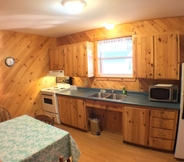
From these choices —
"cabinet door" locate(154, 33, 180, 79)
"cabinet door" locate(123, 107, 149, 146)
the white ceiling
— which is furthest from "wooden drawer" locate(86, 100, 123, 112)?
the white ceiling

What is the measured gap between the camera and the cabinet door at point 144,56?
93.6 inches

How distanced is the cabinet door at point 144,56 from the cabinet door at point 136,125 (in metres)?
0.68

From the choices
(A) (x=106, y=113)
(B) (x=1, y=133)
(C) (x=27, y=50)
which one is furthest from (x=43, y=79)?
(B) (x=1, y=133)

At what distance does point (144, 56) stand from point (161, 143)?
153 cm

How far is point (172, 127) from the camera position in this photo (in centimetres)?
215

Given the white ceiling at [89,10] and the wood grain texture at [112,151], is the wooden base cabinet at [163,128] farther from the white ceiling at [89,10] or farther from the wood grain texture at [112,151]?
the white ceiling at [89,10]

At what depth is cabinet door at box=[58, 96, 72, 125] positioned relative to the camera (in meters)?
3.22

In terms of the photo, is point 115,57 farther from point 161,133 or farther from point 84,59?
point 161,133

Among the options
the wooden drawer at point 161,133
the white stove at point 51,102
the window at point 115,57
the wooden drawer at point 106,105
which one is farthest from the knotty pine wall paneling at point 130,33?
the wooden drawer at point 161,133

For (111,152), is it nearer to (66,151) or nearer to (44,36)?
(66,151)

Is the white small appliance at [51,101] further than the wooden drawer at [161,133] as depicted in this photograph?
Yes

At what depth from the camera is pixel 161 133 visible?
2.23 meters

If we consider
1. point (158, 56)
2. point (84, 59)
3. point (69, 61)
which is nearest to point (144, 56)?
point (158, 56)

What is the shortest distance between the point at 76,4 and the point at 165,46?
62.5 inches
